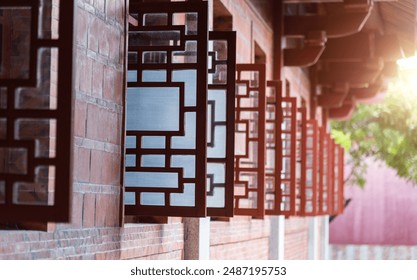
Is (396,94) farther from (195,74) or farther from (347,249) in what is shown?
(195,74)

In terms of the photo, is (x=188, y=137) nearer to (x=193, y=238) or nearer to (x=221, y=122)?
(x=221, y=122)

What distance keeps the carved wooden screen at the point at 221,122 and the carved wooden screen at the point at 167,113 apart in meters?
0.41

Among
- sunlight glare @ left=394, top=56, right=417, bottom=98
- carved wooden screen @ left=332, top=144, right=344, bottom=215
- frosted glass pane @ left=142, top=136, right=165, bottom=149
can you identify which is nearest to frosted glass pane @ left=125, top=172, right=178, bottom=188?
frosted glass pane @ left=142, top=136, right=165, bottom=149

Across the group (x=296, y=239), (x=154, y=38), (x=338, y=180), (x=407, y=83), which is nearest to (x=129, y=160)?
(x=154, y=38)

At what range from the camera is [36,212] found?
12.6 ft

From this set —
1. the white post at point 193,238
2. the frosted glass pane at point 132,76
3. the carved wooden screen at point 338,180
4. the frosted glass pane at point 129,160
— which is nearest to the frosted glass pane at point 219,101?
the frosted glass pane at point 132,76

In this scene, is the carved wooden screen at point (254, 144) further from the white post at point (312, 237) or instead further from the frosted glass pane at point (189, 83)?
the white post at point (312, 237)

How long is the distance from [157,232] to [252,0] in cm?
416

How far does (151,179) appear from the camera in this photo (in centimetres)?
566

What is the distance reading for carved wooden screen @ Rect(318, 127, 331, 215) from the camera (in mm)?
13102

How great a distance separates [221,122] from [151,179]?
89 cm

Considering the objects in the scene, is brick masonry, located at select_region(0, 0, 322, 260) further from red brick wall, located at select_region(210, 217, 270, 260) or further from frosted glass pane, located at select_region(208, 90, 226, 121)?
red brick wall, located at select_region(210, 217, 270, 260)

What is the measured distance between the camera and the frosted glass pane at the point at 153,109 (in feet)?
18.4

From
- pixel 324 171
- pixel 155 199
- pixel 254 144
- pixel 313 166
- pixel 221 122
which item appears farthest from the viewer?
pixel 324 171
